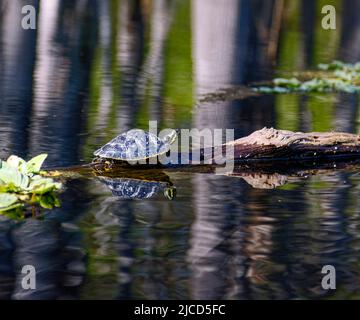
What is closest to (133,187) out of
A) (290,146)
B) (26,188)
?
(26,188)

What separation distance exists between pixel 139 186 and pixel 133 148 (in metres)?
0.42

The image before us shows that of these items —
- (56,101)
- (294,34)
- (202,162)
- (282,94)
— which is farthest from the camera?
(294,34)

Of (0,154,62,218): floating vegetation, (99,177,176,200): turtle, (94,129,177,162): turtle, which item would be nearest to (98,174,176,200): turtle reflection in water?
(99,177,176,200): turtle

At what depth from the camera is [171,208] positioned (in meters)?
5.76

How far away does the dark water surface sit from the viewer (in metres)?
4.54

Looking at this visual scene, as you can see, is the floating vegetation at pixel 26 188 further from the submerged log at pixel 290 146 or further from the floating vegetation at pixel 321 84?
the floating vegetation at pixel 321 84

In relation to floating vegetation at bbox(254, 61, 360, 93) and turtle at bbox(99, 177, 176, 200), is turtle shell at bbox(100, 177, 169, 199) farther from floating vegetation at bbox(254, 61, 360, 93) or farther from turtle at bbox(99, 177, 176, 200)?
floating vegetation at bbox(254, 61, 360, 93)

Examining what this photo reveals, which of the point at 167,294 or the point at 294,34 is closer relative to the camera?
the point at 167,294

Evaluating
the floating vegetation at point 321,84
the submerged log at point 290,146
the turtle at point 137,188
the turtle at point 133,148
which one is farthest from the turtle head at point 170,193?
the floating vegetation at point 321,84

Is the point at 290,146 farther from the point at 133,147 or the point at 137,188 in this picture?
the point at 137,188

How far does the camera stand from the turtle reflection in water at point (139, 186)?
606cm

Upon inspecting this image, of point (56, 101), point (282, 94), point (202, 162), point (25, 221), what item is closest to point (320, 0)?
point (282, 94)

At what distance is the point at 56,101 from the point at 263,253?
5.43 m
